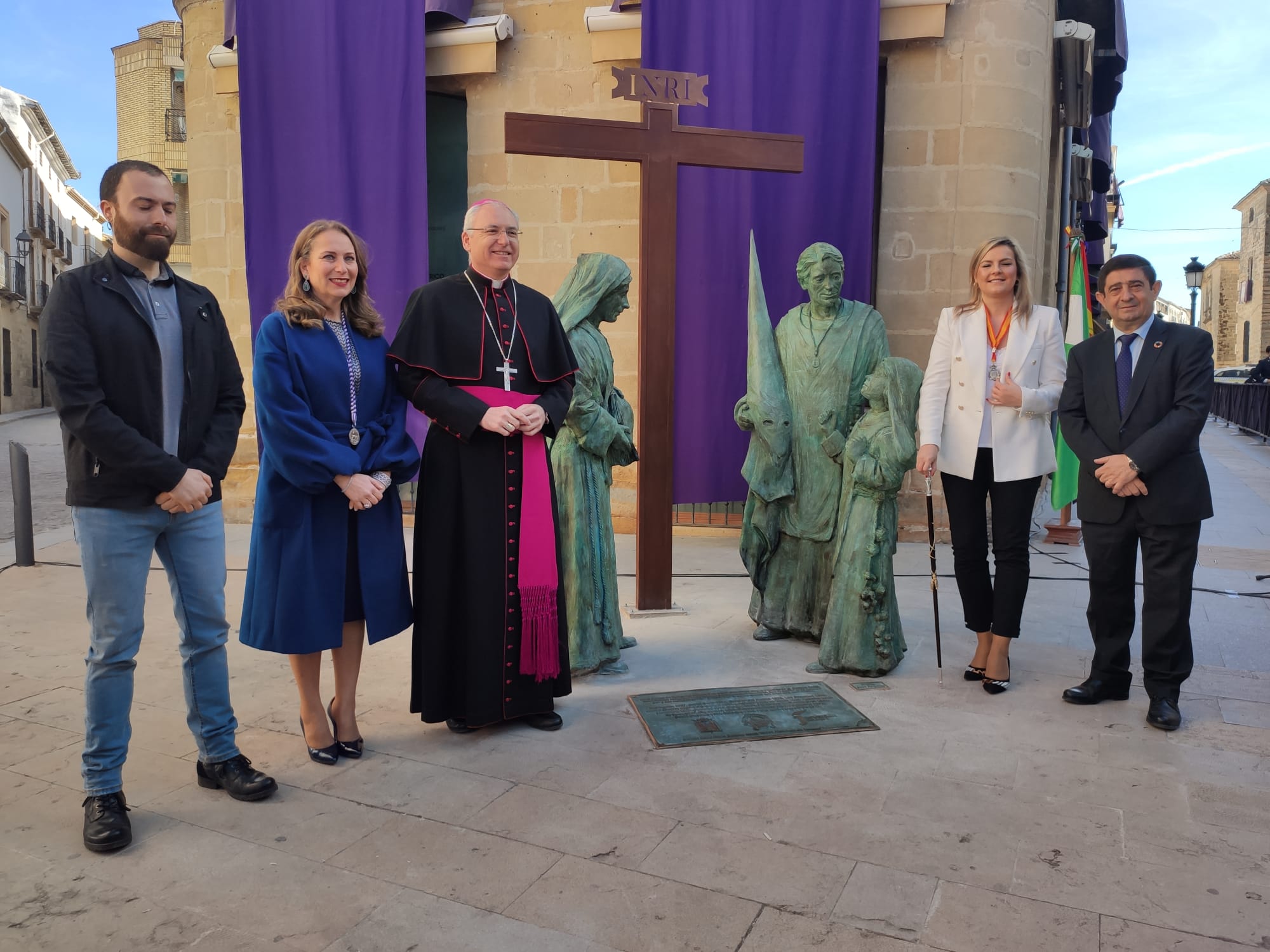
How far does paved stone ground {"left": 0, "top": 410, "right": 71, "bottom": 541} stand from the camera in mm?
8805

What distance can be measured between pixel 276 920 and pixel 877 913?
55.8 inches

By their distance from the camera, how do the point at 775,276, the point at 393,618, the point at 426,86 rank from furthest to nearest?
the point at 426,86, the point at 775,276, the point at 393,618

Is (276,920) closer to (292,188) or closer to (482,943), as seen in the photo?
(482,943)

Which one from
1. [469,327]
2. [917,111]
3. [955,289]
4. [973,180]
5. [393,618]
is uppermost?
[917,111]

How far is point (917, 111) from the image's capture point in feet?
23.2

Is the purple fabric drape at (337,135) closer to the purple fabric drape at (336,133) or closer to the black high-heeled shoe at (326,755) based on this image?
the purple fabric drape at (336,133)

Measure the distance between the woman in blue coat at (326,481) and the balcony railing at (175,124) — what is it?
31342 millimetres

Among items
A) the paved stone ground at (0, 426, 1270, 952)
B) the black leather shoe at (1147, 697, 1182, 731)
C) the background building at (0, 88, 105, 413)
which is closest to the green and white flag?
the paved stone ground at (0, 426, 1270, 952)

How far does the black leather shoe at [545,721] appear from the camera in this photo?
3594mm

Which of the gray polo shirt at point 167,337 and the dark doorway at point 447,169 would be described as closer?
the gray polo shirt at point 167,337

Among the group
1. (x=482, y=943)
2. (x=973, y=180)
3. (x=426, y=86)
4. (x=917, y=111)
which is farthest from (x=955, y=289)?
(x=482, y=943)

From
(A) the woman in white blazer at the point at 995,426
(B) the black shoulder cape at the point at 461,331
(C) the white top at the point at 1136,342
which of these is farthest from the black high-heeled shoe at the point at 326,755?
(C) the white top at the point at 1136,342

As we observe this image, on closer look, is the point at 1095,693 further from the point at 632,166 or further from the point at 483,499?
the point at 632,166

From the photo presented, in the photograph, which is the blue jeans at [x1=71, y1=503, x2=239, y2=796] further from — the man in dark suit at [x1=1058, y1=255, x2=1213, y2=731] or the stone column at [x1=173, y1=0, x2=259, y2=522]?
the stone column at [x1=173, y1=0, x2=259, y2=522]
